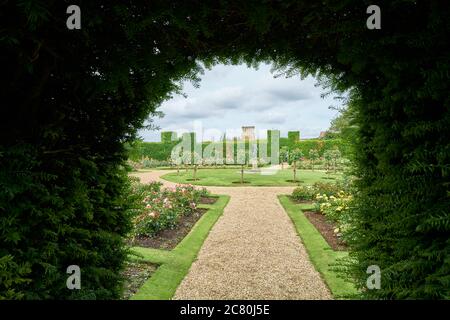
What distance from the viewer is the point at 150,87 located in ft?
8.87

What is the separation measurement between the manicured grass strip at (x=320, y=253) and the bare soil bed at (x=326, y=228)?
16 cm

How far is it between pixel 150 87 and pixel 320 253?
18.2ft

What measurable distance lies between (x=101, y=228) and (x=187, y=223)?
658cm

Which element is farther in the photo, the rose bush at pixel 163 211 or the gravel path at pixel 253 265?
the rose bush at pixel 163 211

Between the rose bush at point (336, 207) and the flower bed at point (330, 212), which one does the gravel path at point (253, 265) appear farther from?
the rose bush at point (336, 207)

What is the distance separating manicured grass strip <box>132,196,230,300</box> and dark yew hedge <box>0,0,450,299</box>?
6.64ft

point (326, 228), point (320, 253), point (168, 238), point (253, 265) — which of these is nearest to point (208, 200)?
point (168, 238)

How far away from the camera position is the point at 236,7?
99.0 inches

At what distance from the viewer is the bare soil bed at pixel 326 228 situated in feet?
24.5

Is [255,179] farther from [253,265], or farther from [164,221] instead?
[253,265]

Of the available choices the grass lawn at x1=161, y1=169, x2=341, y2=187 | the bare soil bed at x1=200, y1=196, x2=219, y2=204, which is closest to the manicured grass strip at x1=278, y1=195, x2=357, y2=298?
the bare soil bed at x1=200, y1=196, x2=219, y2=204

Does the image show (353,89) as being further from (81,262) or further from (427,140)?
(81,262)

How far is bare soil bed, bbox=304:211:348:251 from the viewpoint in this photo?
24.5 feet

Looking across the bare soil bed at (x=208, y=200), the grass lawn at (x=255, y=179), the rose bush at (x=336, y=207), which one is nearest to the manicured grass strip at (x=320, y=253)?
the rose bush at (x=336, y=207)
